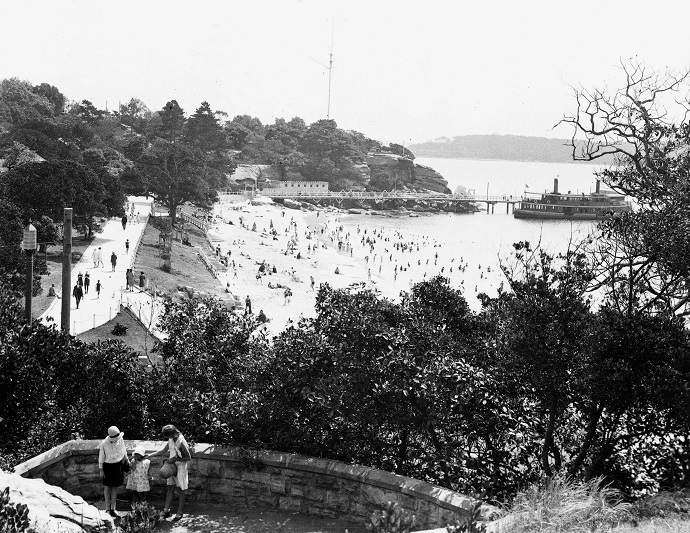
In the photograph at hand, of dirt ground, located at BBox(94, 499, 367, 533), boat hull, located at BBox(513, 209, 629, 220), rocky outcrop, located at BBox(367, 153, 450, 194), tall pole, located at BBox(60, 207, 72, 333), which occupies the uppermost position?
rocky outcrop, located at BBox(367, 153, 450, 194)

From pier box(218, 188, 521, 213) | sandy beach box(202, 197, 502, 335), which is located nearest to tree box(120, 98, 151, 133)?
pier box(218, 188, 521, 213)

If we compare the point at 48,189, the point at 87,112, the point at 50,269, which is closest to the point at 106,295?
the point at 50,269

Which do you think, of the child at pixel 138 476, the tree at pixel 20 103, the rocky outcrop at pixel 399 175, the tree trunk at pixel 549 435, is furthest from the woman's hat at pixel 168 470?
the rocky outcrop at pixel 399 175

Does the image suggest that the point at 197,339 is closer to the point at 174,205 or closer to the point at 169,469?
the point at 169,469

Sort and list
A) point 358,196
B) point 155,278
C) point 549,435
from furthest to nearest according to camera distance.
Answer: point 358,196 → point 155,278 → point 549,435

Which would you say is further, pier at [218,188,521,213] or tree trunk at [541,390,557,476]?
pier at [218,188,521,213]

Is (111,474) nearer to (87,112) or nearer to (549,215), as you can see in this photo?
(87,112)

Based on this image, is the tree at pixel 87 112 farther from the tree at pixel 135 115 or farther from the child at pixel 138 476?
the child at pixel 138 476

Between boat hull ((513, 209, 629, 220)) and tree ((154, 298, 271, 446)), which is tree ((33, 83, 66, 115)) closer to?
boat hull ((513, 209, 629, 220))
